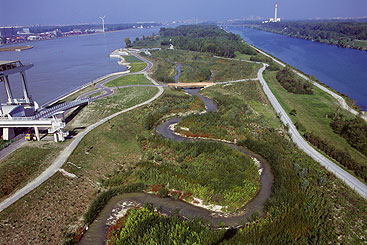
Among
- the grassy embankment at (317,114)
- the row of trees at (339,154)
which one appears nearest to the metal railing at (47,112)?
the row of trees at (339,154)

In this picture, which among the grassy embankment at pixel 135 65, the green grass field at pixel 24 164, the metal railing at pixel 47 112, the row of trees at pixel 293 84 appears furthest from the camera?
the grassy embankment at pixel 135 65

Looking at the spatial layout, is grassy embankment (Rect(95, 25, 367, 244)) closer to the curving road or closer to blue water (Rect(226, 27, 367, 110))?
the curving road

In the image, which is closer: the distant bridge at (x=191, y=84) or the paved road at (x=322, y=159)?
the paved road at (x=322, y=159)

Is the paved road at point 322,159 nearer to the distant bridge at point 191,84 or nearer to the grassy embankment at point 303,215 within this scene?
the grassy embankment at point 303,215

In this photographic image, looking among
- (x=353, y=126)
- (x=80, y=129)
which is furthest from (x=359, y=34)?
(x=80, y=129)

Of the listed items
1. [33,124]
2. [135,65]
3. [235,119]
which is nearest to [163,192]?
[33,124]

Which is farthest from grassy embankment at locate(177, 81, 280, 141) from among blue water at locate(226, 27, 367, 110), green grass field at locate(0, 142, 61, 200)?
blue water at locate(226, 27, 367, 110)
